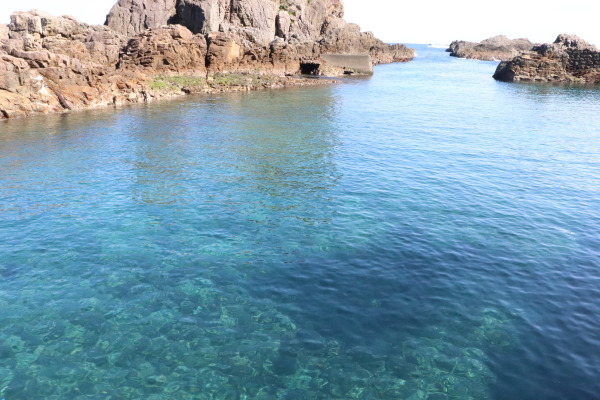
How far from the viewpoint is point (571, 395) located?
456 inches

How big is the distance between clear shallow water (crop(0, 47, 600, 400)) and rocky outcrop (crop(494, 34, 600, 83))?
82.9m

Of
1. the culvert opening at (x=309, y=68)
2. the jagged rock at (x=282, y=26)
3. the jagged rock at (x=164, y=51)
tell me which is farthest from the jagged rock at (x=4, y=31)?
the jagged rock at (x=282, y=26)

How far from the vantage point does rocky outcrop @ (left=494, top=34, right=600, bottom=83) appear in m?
109

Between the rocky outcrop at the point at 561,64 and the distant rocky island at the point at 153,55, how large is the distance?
4113 cm

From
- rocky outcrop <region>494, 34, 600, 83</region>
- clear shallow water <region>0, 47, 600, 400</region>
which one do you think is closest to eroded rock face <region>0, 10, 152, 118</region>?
clear shallow water <region>0, 47, 600, 400</region>

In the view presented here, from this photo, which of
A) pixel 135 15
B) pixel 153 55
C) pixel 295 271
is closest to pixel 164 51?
pixel 153 55

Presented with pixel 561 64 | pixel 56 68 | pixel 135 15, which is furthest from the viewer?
pixel 561 64

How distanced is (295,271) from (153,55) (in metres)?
66.8

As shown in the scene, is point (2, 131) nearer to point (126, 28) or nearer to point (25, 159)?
point (25, 159)

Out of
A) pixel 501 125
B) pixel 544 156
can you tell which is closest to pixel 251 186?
pixel 544 156

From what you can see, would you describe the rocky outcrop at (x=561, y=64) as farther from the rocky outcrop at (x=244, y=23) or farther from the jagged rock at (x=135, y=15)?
the jagged rock at (x=135, y=15)

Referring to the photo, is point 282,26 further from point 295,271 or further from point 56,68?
point 295,271

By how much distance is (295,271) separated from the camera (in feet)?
58.7

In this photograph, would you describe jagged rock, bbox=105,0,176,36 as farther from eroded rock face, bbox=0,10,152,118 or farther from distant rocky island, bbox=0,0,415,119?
eroded rock face, bbox=0,10,152,118
